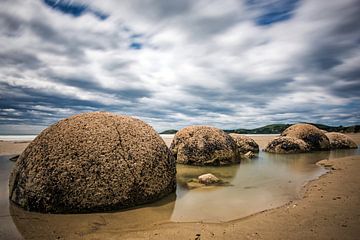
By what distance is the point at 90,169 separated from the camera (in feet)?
16.5

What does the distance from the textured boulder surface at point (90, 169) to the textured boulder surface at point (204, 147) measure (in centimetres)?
489

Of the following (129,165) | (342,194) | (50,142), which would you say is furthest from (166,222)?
(342,194)

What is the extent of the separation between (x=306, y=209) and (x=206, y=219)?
1806 millimetres

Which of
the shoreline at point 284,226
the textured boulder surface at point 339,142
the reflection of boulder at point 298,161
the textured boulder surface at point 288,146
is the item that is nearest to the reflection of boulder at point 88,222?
the shoreline at point 284,226

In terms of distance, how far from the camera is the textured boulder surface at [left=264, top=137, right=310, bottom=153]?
15945mm

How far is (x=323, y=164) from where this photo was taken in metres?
10.5

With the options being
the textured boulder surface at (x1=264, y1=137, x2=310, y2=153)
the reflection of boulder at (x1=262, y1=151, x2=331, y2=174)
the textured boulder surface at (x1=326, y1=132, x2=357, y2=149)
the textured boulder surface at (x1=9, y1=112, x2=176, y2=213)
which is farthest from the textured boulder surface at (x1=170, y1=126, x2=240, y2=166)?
the textured boulder surface at (x1=326, y1=132, x2=357, y2=149)

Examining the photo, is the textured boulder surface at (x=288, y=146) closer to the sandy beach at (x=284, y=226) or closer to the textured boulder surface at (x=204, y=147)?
the textured boulder surface at (x=204, y=147)

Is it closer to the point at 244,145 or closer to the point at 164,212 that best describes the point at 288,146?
the point at 244,145

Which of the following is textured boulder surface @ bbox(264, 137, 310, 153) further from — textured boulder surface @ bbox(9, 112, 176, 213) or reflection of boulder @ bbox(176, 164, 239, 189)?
textured boulder surface @ bbox(9, 112, 176, 213)

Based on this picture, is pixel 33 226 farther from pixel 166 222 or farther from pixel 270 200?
pixel 270 200

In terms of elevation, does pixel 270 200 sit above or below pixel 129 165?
below

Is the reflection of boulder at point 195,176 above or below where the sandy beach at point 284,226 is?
above

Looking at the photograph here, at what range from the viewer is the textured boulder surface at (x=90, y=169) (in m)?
4.84
